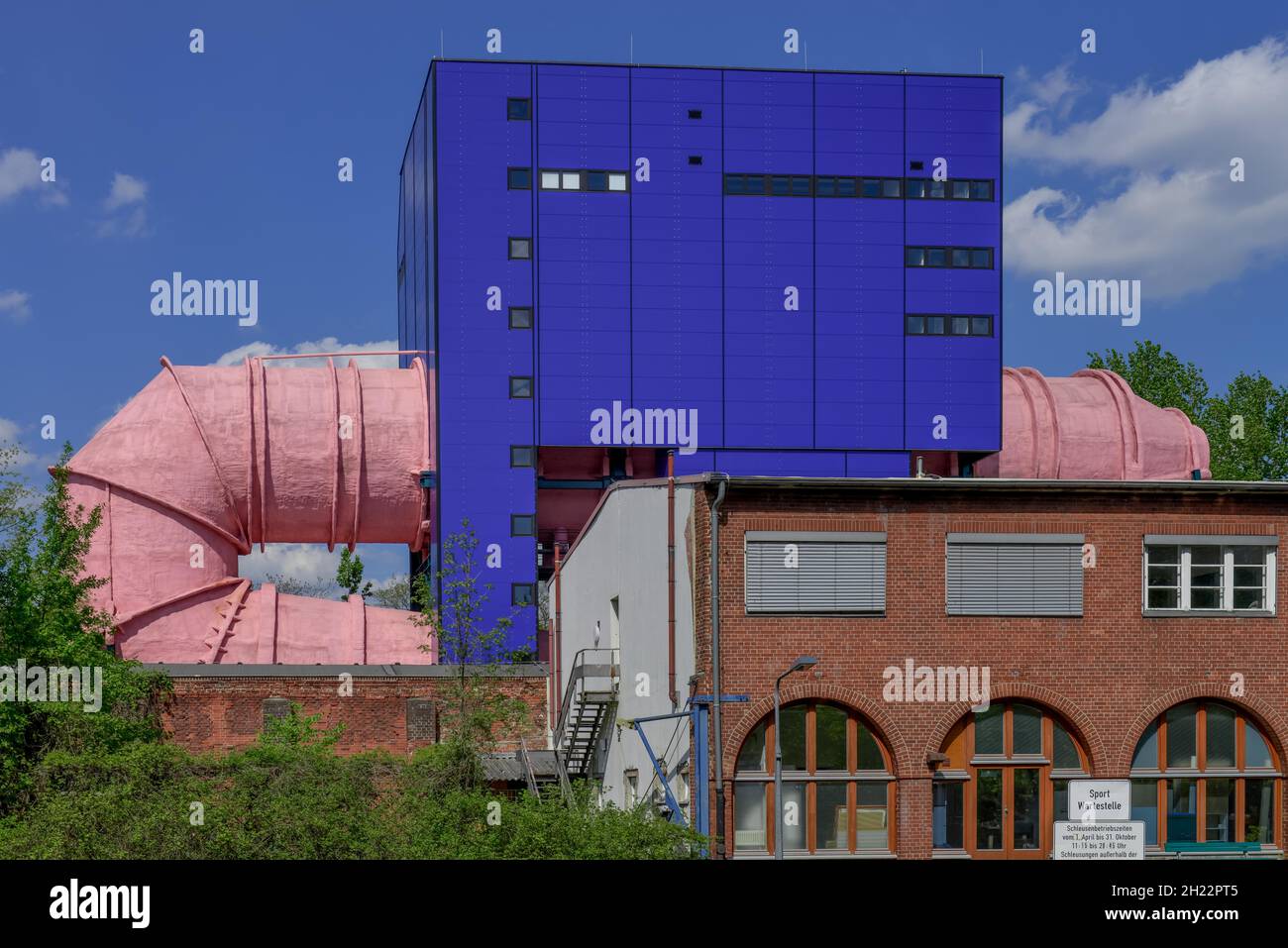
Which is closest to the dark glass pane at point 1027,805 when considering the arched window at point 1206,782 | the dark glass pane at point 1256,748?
the arched window at point 1206,782

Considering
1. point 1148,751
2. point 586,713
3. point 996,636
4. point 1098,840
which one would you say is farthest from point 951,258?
point 1098,840

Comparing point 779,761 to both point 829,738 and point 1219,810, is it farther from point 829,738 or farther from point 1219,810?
point 1219,810

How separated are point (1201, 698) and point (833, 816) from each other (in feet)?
23.4

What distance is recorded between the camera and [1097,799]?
99.3ft

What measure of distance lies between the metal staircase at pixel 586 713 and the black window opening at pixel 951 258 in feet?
69.9

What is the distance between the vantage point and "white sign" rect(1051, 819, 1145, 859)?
29.2m

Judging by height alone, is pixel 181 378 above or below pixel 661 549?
above

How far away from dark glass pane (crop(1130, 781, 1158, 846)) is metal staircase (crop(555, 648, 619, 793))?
1179 cm

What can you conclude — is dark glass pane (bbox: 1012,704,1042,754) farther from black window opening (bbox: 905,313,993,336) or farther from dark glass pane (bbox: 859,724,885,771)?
black window opening (bbox: 905,313,993,336)

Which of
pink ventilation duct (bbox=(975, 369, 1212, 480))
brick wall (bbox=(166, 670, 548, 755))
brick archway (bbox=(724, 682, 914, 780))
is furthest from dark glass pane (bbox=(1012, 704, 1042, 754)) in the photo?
pink ventilation duct (bbox=(975, 369, 1212, 480))
